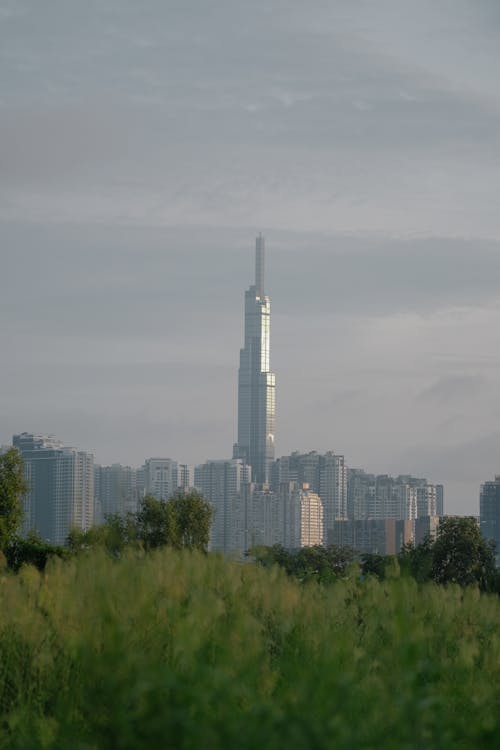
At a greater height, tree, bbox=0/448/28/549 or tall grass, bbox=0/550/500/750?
tree, bbox=0/448/28/549

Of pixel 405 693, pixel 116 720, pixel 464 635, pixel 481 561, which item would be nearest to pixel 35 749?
pixel 116 720

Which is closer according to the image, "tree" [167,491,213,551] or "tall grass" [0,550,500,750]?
"tall grass" [0,550,500,750]

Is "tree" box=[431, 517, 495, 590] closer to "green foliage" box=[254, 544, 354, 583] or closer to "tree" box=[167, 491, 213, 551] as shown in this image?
"green foliage" box=[254, 544, 354, 583]

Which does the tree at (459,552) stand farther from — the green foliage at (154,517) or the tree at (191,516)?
the green foliage at (154,517)

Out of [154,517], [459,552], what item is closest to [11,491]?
[154,517]

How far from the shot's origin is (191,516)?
35.6m

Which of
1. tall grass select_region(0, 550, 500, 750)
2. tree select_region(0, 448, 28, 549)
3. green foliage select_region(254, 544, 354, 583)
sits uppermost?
tree select_region(0, 448, 28, 549)

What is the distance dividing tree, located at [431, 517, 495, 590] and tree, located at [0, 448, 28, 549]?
1078cm

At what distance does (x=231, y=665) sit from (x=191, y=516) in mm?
30168

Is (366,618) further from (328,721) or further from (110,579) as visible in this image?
(328,721)

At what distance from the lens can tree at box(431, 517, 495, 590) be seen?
30.8 metres

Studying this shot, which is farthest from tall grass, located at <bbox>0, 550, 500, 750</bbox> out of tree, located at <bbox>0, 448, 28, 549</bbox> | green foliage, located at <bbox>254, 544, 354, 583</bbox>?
tree, located at <bbox>0, 448, 28, 549</bbox>

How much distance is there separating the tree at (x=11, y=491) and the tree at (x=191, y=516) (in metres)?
6.40

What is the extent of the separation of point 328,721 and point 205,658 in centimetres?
106
